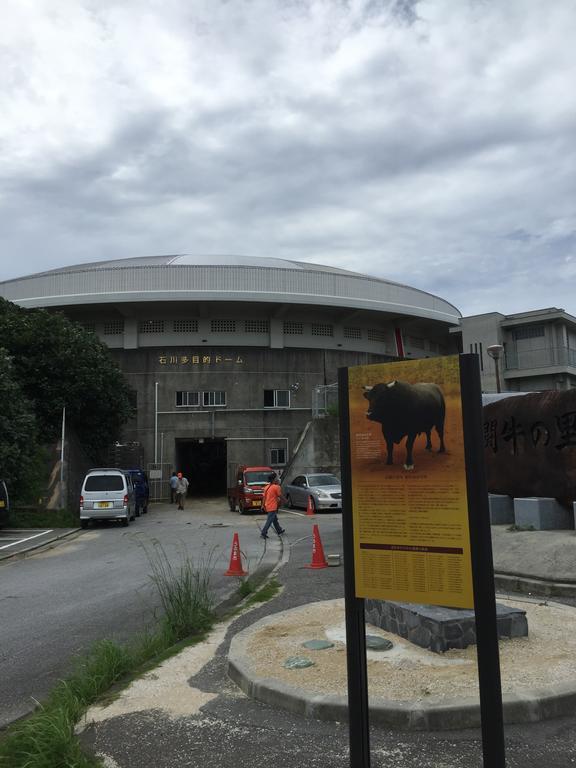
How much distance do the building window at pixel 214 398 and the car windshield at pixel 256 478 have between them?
1120 cm

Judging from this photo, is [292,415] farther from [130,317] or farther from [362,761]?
[362,761]

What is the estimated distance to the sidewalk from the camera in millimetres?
4141

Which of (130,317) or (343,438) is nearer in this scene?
(343,438)

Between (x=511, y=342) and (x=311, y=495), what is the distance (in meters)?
23.4

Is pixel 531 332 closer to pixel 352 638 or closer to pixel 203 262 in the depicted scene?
pixel 203 262

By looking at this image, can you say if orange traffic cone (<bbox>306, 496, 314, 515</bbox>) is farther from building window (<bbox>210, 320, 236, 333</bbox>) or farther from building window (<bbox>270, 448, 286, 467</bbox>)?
building window (<bbox>210, 320, 236, 333</bbox>)

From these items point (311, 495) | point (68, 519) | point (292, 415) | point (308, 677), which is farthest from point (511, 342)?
point (308, 677)

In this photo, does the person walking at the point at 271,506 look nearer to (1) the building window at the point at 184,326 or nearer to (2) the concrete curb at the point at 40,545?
(2) the concrete curb at the point at 40,545

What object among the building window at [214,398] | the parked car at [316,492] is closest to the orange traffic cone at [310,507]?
the parked car at [316,492]

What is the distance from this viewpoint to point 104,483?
74.9ft

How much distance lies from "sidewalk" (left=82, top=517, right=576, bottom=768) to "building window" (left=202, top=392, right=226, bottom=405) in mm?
31974

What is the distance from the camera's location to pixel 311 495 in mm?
26062

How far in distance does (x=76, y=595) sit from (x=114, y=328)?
32.0 meters

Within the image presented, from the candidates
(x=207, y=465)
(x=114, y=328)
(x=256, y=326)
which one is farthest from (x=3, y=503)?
(x=207, y=465)
